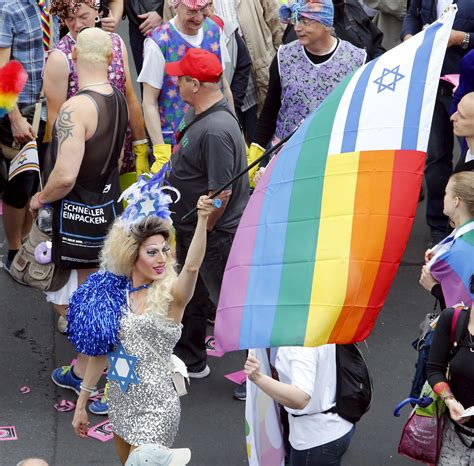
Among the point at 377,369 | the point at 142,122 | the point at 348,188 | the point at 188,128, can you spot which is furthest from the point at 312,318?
the point at 142,122

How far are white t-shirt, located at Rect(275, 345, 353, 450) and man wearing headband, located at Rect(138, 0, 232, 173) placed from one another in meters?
2.64

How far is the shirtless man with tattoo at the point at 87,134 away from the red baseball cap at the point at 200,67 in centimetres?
48

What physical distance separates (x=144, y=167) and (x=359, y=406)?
2.86 metres

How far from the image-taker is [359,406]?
4953 millimetres

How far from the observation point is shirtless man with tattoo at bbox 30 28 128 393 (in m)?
6.24

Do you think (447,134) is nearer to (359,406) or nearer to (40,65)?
(40,65)

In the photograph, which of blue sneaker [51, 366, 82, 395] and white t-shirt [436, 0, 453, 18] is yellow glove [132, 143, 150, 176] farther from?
white t-shirt [436, 0, 453, 18]

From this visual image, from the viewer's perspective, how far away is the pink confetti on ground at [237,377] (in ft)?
22.2

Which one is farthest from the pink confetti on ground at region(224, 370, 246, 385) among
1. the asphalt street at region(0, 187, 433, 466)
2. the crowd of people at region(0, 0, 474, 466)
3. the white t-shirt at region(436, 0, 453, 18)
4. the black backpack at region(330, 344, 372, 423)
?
the white t-shirt at region(436, 0, 453, 18)

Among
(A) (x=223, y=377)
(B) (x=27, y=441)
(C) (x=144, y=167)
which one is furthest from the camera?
(C) (x=144, y=167)

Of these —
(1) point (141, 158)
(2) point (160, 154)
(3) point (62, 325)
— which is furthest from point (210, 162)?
(3) point (62, 325)

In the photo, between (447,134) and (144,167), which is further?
(447,134)

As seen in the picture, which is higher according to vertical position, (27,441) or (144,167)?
(144,167)

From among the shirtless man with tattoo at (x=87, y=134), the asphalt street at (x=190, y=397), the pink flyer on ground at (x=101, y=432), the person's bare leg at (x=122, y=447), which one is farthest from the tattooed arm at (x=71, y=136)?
the person's bare leg at (x=122, y=447)
